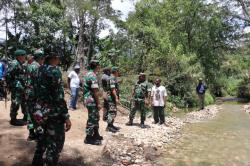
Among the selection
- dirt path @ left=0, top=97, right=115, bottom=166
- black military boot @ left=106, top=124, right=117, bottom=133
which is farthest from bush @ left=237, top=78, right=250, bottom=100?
dirt path @ left=0, top=97, right=115, bottom=166

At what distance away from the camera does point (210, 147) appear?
11.6 meters

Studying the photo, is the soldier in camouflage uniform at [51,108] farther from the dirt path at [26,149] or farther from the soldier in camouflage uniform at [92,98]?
the soldier in camouflage uniform at [92,98]

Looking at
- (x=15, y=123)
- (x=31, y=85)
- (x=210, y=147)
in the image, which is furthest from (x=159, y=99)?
(x=31, y=85)

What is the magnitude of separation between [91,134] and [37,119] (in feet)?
9.57

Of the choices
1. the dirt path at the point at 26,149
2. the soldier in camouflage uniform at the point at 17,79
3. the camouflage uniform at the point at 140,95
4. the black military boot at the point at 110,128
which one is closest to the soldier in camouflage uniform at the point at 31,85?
the dirt path at the point at 26,149

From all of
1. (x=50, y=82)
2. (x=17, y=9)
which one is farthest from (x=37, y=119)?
(x=17, y=9)

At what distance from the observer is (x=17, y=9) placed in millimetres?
24031

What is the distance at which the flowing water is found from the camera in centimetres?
984

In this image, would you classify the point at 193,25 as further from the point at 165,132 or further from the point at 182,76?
the point at 165,132

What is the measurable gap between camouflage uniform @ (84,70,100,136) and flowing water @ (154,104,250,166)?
71.6 inches

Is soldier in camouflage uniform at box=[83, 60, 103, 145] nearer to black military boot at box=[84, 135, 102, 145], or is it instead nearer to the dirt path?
black military boot at box=[84, 135, 102, 145]

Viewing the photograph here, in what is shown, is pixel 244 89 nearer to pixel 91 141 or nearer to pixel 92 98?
pixel 91 141

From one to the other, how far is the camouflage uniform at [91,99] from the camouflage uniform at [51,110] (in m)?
2.49

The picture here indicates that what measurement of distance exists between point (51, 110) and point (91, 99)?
266cm
